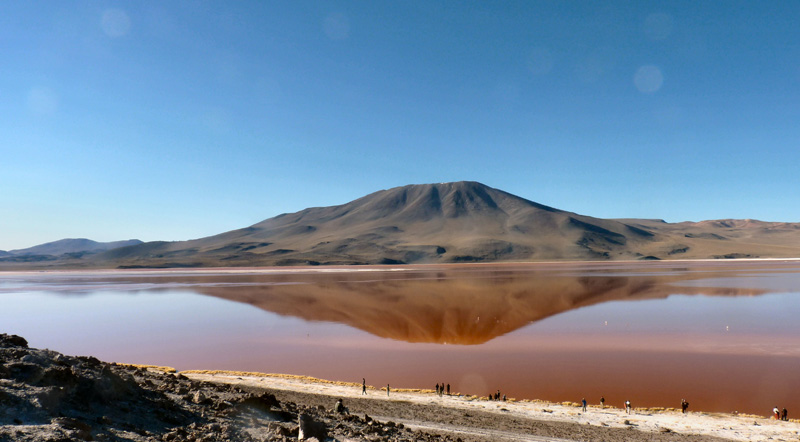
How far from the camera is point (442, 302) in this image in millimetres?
47406

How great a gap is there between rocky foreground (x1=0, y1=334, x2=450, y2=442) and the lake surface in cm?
1114

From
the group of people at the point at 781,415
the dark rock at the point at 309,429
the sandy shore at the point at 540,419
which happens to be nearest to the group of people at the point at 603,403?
the group of people at the point at 781,415

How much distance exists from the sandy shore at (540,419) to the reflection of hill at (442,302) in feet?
39.9

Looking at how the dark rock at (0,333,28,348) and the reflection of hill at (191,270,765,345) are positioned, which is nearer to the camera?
the dark rock at (0,333,28,348)

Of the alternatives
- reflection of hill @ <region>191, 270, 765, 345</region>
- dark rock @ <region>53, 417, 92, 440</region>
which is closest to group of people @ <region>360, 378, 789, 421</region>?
reflection of hill @ <region>191, 270, 765, 345</region>

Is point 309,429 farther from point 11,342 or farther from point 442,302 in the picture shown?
point 442,302

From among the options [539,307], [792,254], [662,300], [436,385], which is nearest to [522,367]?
[436,385]

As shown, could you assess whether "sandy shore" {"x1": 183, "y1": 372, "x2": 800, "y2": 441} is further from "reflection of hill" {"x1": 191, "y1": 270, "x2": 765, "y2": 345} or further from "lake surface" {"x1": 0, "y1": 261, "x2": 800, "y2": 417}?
"reflection of hill" {"x1": 191, "y1": 270, "x2": 765, "y2": 345}

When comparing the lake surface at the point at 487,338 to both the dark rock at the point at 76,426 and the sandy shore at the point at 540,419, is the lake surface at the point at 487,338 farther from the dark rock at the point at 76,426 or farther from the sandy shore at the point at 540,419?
the dark rock at the point at 76,426

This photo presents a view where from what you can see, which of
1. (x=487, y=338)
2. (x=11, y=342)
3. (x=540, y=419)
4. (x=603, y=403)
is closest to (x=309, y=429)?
(x=11, y=342)

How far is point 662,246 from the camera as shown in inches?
7431

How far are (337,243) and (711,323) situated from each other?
169 m

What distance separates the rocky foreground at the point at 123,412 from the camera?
7422 mm

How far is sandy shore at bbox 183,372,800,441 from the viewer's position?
44.4 feet
